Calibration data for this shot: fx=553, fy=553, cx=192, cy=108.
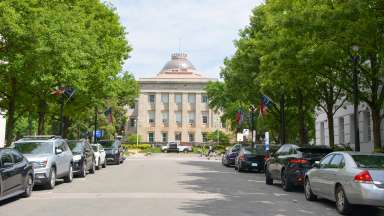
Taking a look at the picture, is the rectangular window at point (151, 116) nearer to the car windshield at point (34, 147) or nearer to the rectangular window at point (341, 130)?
the rectangular window at point (341, 130)

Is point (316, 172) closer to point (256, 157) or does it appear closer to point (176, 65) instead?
point (256, 157)

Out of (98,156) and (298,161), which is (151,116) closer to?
(98,156)

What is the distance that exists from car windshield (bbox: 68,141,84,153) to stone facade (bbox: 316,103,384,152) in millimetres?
15241

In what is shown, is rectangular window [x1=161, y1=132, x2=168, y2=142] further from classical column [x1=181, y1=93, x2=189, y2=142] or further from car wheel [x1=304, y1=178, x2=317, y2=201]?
car wheel [x1=304, y1=178, x2=317, y2=201]

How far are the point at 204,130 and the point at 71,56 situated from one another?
88169mm

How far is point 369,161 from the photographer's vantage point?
493 inches

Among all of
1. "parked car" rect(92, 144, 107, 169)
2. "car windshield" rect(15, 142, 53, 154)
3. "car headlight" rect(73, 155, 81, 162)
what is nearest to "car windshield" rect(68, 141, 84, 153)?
"car headlight" rect(73, 155, 81, 162)

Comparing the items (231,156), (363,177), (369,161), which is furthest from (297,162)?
(231,156)

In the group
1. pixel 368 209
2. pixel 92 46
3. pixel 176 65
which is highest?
pixel 176 65

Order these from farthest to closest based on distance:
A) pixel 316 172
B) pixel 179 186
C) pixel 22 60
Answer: pixel 22 60
pixel 179 186
pixel 316 172

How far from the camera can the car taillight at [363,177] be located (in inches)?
455

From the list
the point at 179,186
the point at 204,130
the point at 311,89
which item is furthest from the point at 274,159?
the point at 204,130

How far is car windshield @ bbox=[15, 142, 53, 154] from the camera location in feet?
63.2

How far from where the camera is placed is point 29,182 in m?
16.0
